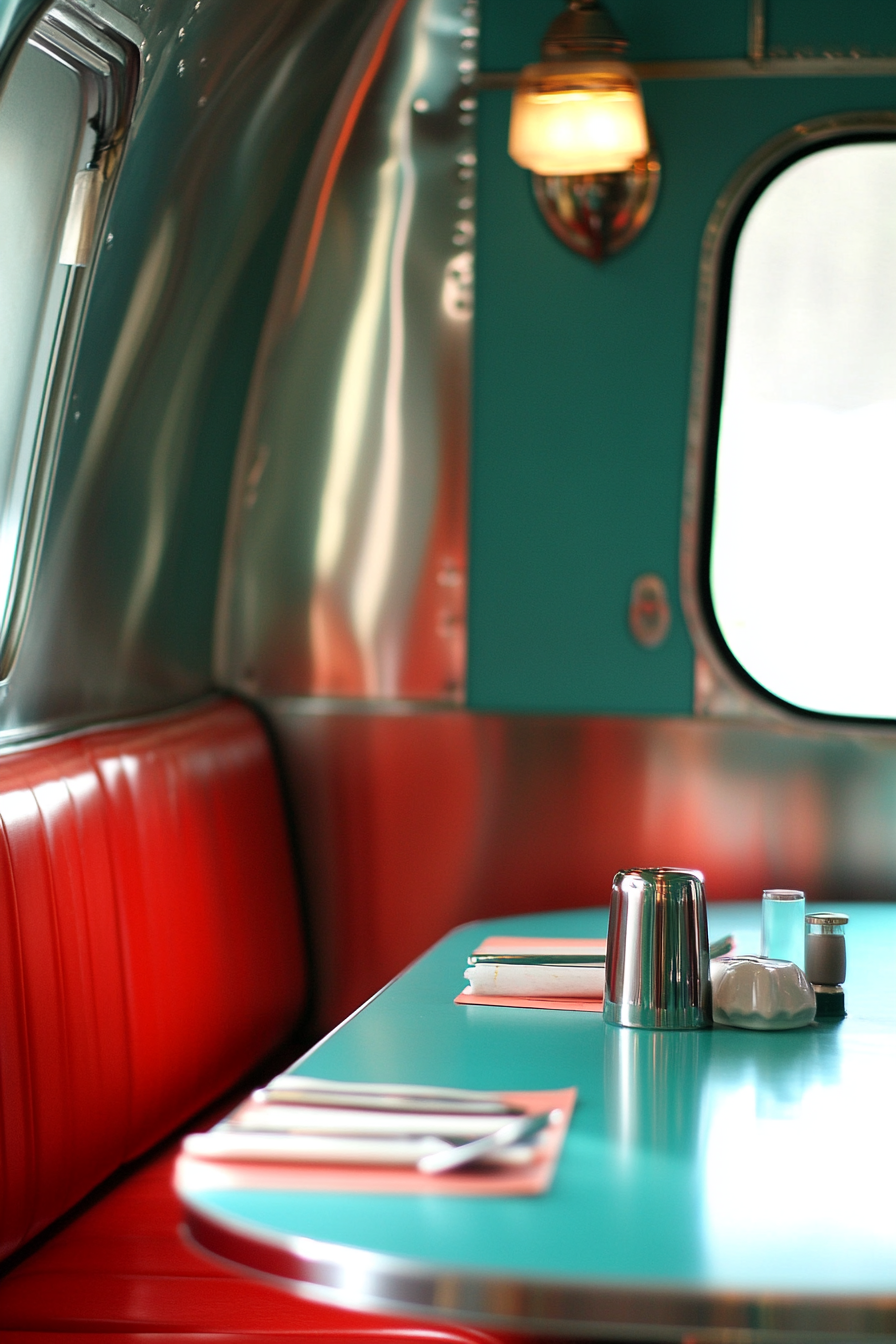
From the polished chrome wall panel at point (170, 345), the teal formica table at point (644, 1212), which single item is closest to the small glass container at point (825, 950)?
the teal formica table at point (644, 1212)

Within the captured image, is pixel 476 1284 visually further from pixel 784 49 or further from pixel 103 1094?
pixel 784 49

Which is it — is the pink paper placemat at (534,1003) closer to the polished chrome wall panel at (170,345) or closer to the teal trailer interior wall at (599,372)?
the polished chrome wall panel at (170,345)

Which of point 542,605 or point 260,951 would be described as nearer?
point 260,951

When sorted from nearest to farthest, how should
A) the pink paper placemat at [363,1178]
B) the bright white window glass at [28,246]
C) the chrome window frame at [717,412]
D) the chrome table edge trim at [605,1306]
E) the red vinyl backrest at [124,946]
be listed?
the chrome table edge trim at [605,1306] → the pink paper placemat at [363,1178] → the red vinyl backrest at [124,946] → the bright white window glass at [28,246] → the chrome window frame at [717,412]

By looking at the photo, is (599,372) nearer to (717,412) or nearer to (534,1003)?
(717,412)

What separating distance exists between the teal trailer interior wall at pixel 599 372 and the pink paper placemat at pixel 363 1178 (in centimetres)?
189

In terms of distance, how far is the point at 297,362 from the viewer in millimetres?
3072

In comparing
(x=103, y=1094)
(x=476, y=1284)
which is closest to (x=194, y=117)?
(x=103, y=1094)

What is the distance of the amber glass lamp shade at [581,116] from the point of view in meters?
2.72

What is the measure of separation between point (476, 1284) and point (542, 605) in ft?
6.93

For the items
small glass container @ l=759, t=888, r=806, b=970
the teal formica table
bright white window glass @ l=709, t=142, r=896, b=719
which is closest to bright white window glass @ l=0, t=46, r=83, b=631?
the teal formica table

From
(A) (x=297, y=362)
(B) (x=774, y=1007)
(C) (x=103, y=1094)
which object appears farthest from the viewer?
(A) (x=297, y=362)

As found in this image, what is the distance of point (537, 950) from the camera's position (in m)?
1.96

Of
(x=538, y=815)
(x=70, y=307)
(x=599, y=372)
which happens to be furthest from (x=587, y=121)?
(x=538, y=815)
